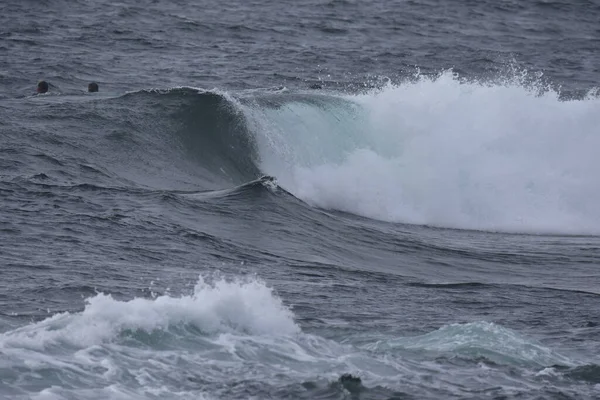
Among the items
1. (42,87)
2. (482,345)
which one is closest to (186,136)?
(42,87)

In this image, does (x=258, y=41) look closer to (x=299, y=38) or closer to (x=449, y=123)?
(x=299, y=38)

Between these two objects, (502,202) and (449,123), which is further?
(449,123)

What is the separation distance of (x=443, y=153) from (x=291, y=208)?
6072 mm

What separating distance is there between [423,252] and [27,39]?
1662 cm

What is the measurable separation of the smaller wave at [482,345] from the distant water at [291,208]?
1.4 inches

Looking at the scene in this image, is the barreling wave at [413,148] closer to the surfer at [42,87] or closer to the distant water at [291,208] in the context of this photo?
the distant water at [291,208]

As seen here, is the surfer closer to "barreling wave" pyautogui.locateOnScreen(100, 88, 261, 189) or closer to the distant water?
the distant water

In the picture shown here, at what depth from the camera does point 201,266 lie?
16.2m

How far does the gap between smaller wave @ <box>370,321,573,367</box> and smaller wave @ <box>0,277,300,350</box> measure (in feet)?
4.26

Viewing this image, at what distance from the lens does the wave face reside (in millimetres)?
23609

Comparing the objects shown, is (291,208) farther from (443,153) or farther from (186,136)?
(443,153)

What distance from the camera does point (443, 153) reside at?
25.7 m

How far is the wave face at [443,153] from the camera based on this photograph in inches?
930

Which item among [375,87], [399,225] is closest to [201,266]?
[399,225]
